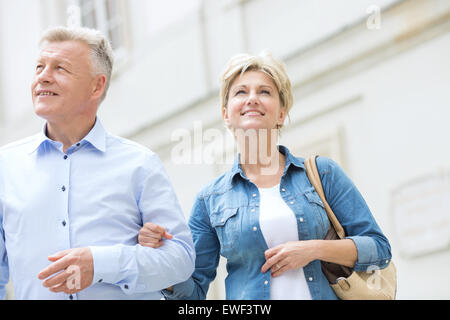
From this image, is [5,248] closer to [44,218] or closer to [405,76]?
[44,218]

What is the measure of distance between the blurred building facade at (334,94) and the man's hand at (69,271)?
262 cm

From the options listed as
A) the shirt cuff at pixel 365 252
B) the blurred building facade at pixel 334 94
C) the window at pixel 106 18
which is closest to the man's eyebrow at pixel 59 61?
the shirt cuff at pixel 365 252

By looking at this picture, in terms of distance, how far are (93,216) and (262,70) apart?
93 centimetres

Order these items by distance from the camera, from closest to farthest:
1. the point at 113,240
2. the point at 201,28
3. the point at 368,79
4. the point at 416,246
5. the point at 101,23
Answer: the point at 113,240 < the point at 416,246 < the point at 368,79 < the point at 201,28 < the point at 101,23

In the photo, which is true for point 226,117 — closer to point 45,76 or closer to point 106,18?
point 45,76

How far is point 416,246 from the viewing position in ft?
20.4

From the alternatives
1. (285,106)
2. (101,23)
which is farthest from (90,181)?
(101,23)

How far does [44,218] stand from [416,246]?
12.3 feet

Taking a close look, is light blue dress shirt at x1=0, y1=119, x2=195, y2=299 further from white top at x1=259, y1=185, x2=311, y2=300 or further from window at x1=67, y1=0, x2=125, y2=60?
window at x1=67, y1=0, x2=125, y2=60

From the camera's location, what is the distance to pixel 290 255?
10.2 feet

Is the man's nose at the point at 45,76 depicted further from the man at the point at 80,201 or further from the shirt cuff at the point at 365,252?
the shirt cuff at the point at 365,252

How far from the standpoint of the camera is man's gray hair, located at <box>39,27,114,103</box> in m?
3.41

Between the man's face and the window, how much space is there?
6.08 metres

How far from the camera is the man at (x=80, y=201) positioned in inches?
119
